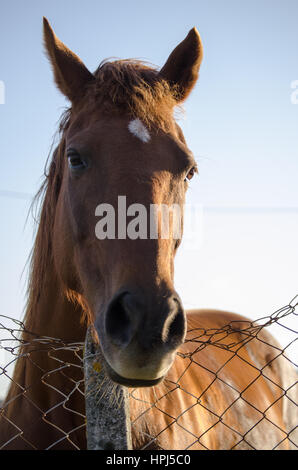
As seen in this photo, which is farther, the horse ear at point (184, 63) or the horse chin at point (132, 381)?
the horse ear at point (184, 63)

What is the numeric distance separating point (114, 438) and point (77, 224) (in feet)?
3.94

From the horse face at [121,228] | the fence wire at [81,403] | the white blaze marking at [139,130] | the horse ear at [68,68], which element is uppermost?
the horse ear at [68,68]

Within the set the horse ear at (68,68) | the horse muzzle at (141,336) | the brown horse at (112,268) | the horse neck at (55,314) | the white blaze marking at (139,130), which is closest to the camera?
the horse muzzle at (141,336)

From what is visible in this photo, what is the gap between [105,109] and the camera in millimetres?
2404

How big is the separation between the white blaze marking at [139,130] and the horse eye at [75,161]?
34 centimetres

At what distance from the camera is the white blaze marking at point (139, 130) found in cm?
221

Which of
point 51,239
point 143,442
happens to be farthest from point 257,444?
point 51,239

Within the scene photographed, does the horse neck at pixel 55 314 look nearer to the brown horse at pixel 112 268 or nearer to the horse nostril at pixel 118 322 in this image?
the brown horse at pixel 112 268

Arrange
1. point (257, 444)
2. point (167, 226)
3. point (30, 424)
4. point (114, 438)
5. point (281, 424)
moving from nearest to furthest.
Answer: point (114, 438)
point (167, 226)
point (30, 424)
point (257, 444)
point (281, 424)

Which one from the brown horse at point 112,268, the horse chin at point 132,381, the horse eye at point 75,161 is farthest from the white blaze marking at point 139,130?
the horse chin at point 132,381

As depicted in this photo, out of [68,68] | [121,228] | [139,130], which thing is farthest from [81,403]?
[68,68]

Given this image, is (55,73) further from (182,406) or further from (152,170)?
(182,406)

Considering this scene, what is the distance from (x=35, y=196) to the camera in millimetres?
3213

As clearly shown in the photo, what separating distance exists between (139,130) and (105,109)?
0.31m
